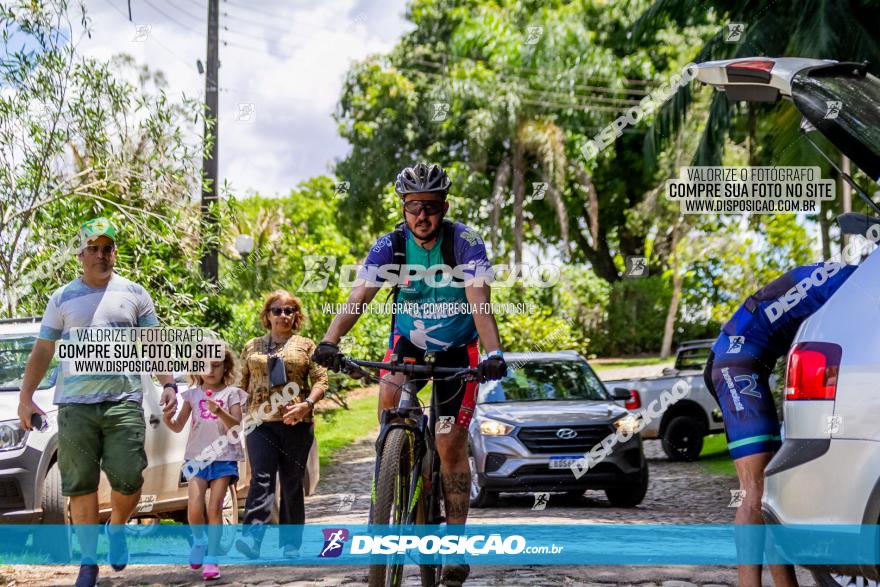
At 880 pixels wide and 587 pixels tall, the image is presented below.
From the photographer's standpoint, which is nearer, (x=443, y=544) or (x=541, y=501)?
(x=443, y=544)

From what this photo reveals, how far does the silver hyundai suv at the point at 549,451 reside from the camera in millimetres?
11203

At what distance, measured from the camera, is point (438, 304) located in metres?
5.54

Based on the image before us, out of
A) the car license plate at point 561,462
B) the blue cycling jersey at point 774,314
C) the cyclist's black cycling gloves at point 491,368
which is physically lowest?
the car license plate at point 561,462

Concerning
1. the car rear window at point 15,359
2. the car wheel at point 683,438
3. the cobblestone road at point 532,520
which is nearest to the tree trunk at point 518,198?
the cobblestone road at point 532,520

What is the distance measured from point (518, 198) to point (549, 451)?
76.2ft

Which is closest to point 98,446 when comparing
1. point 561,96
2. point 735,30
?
point 735,30

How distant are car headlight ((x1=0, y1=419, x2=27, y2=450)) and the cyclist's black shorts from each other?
316cm

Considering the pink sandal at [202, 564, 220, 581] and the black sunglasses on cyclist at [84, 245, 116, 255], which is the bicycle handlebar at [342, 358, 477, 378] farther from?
the pink sandal at [202, 564, 220, 581]

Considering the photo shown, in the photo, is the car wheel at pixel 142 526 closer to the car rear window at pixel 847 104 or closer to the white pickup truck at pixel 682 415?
the car rear window at pixel 847 104

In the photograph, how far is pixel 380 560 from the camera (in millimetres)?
4684

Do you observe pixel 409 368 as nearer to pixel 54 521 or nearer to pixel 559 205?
pixel 54 521

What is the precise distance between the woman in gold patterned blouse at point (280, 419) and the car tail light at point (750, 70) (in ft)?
12.5

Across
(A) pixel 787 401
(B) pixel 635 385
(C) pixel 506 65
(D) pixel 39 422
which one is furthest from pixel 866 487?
(C) pixel 506 65

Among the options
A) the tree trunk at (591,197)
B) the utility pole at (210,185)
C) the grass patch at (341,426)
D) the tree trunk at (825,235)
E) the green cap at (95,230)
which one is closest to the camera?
the green cap at (95,230)
